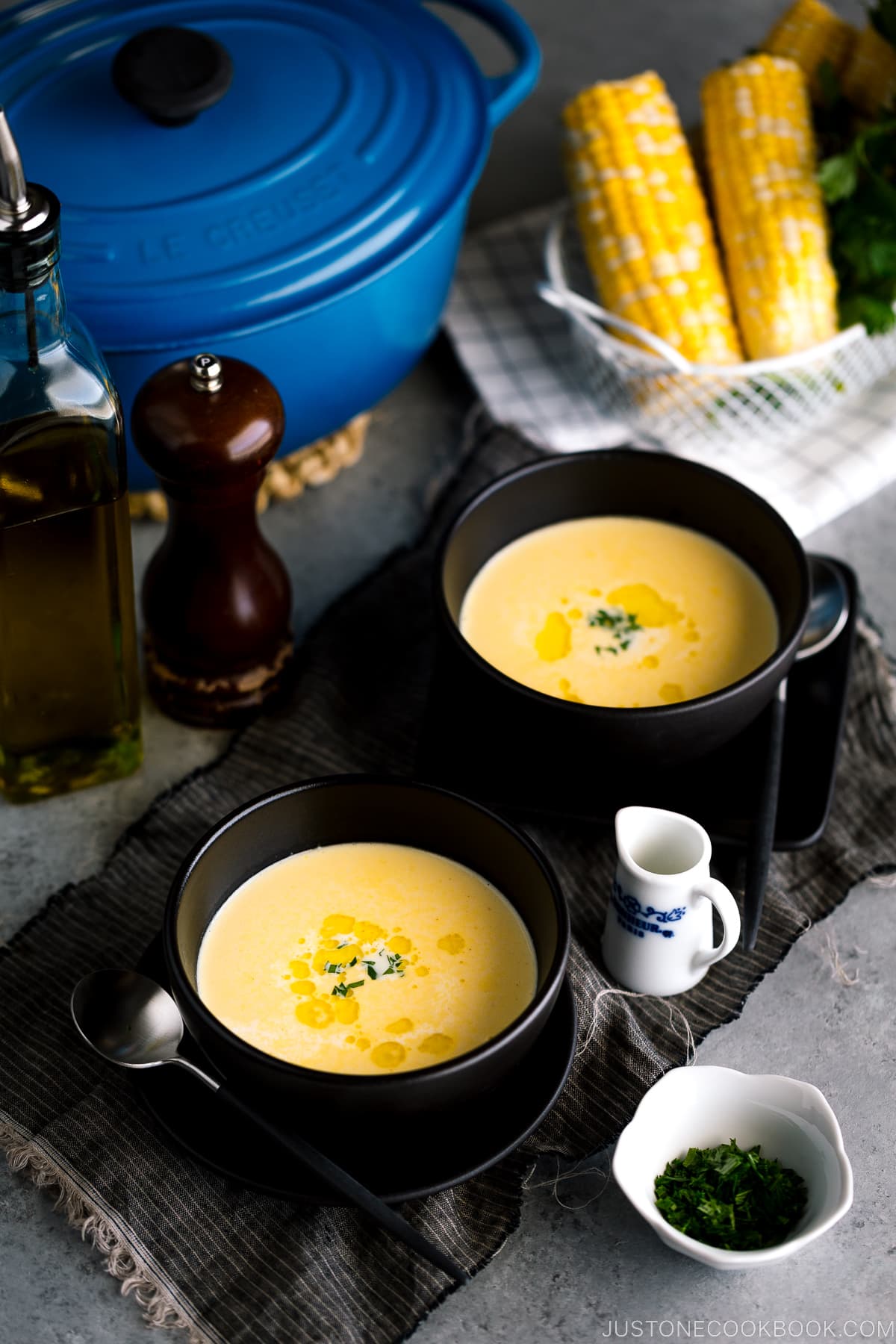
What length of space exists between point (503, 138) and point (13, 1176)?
69.0 inches

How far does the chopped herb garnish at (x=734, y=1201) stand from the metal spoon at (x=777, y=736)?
0.26m

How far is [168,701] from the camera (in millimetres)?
1607

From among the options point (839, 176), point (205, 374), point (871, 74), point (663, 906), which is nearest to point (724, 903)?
point (663, 906)

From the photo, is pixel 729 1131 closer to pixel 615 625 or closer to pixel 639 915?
pixel 639 915

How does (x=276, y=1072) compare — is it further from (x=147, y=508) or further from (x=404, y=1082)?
(x=147, y=508)

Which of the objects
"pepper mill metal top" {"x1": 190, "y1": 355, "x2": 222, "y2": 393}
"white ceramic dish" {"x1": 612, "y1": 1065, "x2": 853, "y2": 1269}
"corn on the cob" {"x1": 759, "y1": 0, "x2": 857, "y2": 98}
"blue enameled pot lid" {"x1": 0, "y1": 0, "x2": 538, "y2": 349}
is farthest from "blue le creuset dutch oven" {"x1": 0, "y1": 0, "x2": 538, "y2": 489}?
"white ceramic dish" {"x1": 612, "y1": 1065, "x2": 853, "y2": 1269}

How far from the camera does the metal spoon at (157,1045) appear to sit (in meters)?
1.06

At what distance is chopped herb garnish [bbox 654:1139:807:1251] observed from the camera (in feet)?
3.68

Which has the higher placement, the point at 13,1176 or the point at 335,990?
the point at 335,990

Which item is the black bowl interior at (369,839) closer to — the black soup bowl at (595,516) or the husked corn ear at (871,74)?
the black soup bowl at (595,516)

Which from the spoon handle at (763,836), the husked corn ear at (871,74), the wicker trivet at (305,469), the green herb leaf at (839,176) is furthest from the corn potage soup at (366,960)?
the husked corn ear at (871,74)

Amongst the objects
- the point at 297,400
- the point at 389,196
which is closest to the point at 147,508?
the point at 297,400

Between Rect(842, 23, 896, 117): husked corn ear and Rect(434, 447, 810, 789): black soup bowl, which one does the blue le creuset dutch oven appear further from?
Rect(842, 23, 896, 117): husked corn ear

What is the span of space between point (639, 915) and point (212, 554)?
21.7 inches
